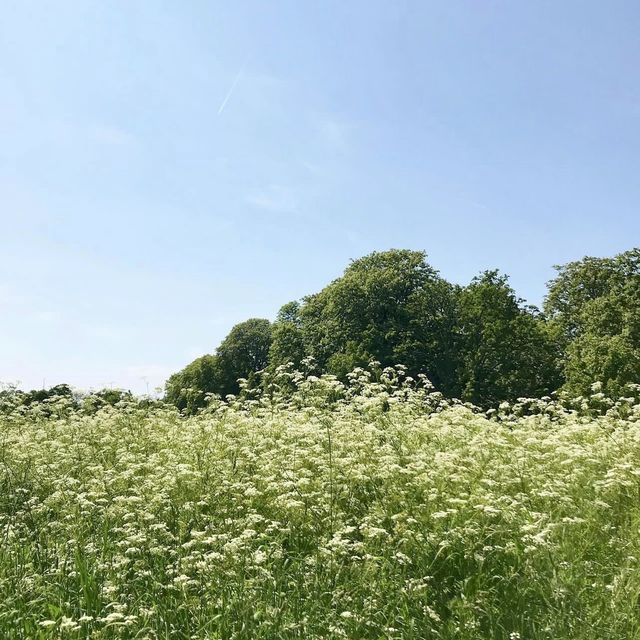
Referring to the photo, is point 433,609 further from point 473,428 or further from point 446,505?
point 473,428

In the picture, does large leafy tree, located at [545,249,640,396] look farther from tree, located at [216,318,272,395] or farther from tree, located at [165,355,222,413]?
tree, located at [165,355,222,413]

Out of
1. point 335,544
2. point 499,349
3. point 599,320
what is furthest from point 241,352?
point 335,544

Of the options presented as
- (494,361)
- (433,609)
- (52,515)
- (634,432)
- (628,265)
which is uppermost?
(628,265)

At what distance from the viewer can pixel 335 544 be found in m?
5.67

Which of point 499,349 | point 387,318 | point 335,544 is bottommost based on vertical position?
point 335,544

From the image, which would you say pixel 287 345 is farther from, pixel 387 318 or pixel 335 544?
pixel 335 544

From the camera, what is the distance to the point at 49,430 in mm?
12898

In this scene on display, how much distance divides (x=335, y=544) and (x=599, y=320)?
1341 inches

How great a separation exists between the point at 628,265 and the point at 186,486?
41.0 metres

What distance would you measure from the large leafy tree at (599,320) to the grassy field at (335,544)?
24.0m

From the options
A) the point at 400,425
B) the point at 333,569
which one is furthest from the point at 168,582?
the point at 400,425

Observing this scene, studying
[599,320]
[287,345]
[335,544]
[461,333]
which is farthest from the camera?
[287,345]

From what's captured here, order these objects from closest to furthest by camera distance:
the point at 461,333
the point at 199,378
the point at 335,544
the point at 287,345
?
the point at 335,544 → the point at 461,333 → the point at 287,345 → the point at 199,378

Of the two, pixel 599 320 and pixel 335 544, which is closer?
pixel 335 544
